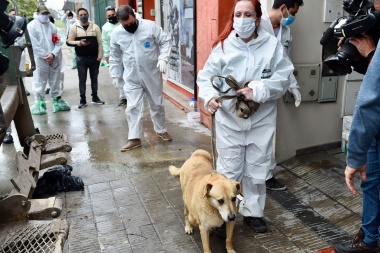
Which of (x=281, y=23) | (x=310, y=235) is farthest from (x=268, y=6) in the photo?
(x=310, y=235)

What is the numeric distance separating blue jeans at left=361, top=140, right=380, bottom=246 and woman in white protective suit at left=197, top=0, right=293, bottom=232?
829 mm

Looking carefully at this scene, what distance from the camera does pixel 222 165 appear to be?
10.7ft

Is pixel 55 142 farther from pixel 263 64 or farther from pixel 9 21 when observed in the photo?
pixel 263 64

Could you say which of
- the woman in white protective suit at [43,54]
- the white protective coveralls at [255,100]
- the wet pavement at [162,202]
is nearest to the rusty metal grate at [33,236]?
the wet pavement at [162,202]

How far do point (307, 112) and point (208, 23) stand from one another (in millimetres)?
2107

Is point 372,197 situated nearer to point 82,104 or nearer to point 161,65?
point 161,65

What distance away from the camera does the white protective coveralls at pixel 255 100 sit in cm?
301

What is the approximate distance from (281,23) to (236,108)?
4.33ft

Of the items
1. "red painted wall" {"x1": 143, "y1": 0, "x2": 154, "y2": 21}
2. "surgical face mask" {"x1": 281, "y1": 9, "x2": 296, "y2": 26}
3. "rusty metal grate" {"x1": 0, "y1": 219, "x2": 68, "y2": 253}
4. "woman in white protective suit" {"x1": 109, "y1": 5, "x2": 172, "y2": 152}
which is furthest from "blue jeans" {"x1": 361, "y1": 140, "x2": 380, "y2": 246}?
"red painted wall" {"x1": 143, "y1": 0, "x2": 154, "y2": 21}

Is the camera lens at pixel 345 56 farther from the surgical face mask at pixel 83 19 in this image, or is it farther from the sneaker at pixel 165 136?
the surgical face mask at pixel 83 19

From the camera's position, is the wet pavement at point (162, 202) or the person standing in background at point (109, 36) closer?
the wet pavement at point (162, 202)

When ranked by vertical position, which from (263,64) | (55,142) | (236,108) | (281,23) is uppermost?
(281,23)

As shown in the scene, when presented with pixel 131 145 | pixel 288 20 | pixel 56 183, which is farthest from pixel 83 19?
pixel 288 20

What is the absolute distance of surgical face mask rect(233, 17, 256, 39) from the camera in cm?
297
